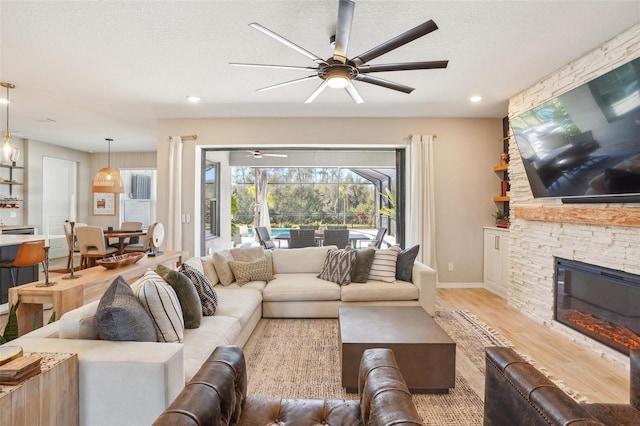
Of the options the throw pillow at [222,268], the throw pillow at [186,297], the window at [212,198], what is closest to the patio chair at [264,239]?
the window at [212,198]

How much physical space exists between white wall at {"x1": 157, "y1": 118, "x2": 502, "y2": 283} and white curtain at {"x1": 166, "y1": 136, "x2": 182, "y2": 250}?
114mm

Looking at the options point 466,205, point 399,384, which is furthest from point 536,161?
point 399,384

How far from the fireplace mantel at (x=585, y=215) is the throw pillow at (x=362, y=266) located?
1880 millimetres

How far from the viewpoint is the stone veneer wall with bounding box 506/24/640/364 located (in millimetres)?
2672

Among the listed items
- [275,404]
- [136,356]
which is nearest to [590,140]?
[275,404]

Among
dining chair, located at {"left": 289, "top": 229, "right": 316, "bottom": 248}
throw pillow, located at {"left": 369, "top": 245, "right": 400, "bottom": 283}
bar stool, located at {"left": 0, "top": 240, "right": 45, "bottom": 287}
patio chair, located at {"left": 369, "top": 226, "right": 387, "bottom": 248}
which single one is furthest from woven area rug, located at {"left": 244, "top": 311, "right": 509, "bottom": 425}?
bar stool, located at {"left": 0, "top": 240, "right": 45, "bottom": 287}

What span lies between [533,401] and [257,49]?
10.2 ft

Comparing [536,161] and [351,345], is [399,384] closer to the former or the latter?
[351,345]

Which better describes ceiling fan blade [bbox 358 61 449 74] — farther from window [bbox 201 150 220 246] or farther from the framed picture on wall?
the framed picture on wall

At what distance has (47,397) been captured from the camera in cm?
137

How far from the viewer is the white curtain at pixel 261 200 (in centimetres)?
709

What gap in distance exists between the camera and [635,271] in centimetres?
256

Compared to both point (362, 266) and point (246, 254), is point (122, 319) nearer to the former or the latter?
point (246, 254)

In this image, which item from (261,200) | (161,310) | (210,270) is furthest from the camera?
(261,200)
